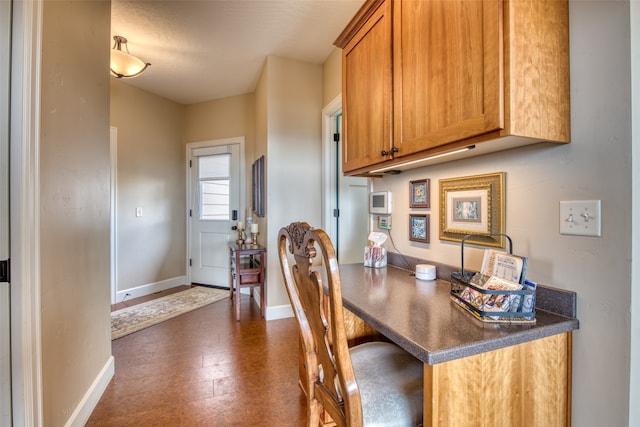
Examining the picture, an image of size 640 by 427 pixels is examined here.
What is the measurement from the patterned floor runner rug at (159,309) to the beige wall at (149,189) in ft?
1.45

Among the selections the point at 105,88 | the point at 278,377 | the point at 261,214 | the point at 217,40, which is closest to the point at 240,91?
the point at 217,40

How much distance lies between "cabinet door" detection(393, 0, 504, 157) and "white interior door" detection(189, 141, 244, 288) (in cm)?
317

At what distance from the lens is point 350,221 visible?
3107mm

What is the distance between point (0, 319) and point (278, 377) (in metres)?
1.44

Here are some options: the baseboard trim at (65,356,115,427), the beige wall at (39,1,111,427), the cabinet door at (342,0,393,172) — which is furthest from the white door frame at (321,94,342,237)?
the baseboard trim at (65,356,115,427)

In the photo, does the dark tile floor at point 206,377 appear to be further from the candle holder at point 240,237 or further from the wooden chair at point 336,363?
the candle holder at point 240,237

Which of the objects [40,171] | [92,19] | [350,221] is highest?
[92,19]

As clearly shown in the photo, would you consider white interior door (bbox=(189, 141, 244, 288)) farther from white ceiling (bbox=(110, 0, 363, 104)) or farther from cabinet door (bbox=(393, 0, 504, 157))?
cabinet door (bbox=(393, 0, 504, 157))

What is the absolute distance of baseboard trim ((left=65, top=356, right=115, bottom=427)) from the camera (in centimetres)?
148

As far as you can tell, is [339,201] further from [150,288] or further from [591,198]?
[150,288]

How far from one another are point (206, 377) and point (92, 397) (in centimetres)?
61

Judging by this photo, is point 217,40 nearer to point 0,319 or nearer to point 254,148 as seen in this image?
point 254,148

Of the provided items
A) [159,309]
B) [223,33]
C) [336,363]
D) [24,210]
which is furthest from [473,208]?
[159,309]

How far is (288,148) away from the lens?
3.04m
